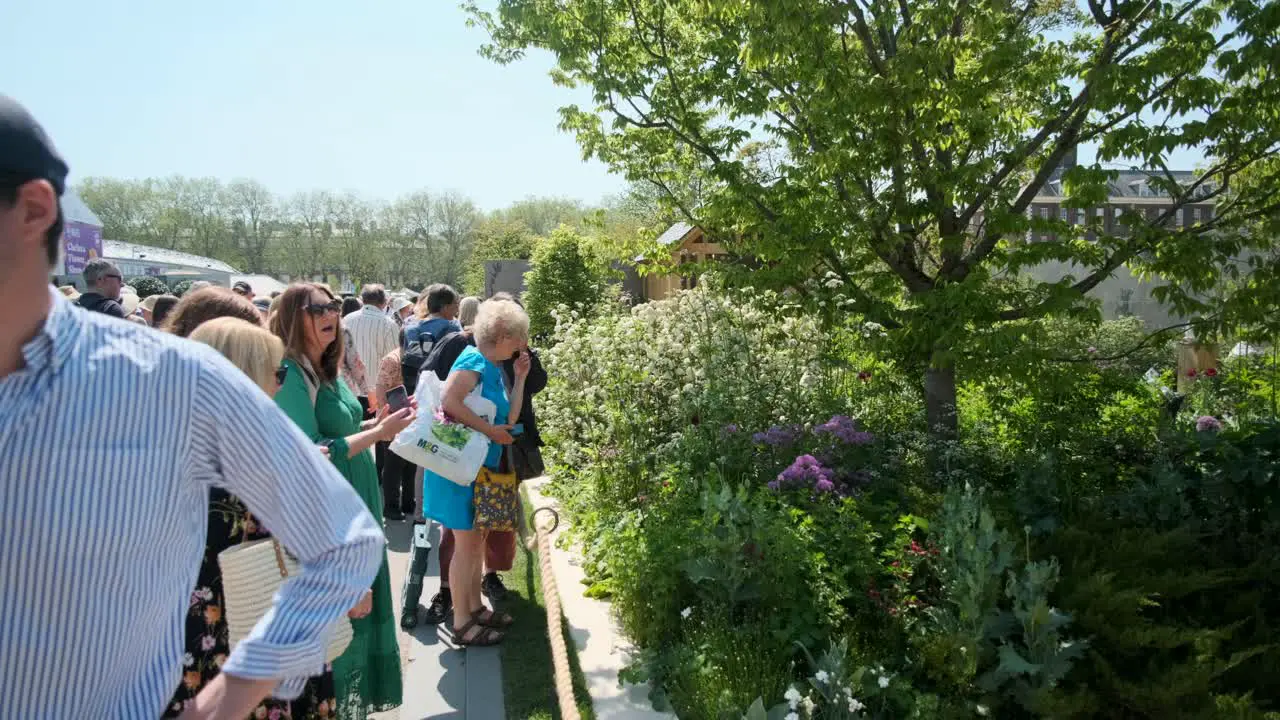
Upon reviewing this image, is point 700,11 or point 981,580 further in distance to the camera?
point 700,11

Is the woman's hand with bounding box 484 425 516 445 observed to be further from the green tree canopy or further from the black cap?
the black cap

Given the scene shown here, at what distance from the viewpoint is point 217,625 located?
219 centimetres

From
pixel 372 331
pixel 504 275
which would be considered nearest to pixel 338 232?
pixel 504 275

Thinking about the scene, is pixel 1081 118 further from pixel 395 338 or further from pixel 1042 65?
pixel 395 338

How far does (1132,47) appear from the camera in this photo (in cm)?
511

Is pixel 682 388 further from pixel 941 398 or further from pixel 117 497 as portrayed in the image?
pixel 117 497

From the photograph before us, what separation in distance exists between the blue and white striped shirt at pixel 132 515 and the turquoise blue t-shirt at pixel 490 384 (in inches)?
129

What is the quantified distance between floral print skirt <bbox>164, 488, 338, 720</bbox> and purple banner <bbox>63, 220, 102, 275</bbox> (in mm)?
19339

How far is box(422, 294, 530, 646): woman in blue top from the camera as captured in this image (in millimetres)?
4516

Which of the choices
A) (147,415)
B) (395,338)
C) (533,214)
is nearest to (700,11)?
(395,338)

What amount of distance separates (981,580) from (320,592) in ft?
8.97

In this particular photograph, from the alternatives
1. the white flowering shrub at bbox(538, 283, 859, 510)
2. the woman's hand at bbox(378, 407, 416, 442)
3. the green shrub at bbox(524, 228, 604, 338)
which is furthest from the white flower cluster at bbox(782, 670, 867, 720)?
the green shrub at bbox(524, 228, 604, 338)

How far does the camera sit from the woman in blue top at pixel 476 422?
4.52 meters

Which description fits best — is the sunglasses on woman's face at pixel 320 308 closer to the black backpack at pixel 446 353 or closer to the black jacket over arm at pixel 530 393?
the black jacket over arm at pixel 530 393
